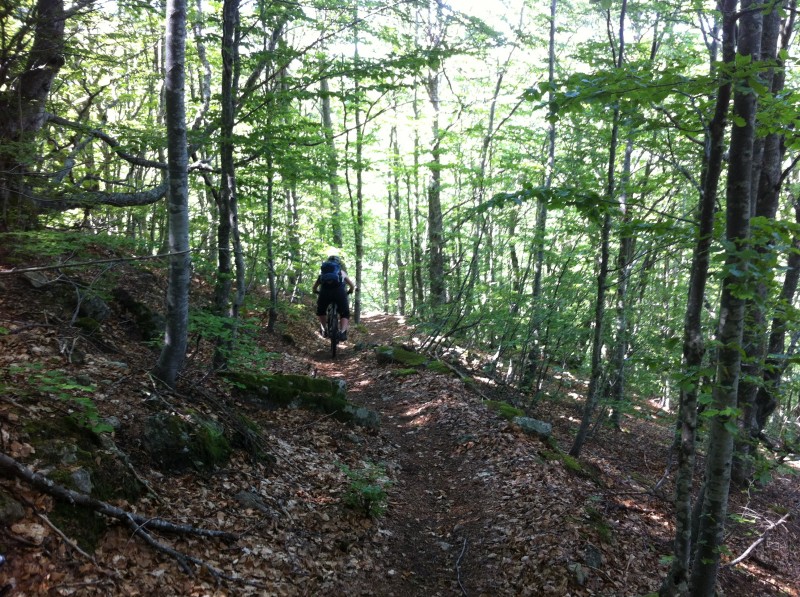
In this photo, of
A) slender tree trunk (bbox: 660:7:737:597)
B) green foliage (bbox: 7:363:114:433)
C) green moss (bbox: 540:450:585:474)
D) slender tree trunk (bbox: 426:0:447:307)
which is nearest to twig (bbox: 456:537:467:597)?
slender tree trunk (bbox: 660:7:737:597)

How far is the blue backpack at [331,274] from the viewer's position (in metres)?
11.1

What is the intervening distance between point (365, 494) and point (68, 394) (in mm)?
3051

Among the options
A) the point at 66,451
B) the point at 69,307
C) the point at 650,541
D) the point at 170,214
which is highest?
the point at 170,214

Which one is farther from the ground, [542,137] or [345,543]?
[542,137]

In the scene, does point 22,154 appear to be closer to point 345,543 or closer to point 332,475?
point 332,475

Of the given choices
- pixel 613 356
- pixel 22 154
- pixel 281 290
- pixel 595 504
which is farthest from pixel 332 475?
pixel 281 290

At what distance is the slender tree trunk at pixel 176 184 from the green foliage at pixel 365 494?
2.35 metres

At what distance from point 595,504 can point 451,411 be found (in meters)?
3.05

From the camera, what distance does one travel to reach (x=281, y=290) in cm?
1834

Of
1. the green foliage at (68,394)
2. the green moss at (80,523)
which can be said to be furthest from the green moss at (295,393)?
the green moss at (80,523)

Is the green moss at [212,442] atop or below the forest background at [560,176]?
below

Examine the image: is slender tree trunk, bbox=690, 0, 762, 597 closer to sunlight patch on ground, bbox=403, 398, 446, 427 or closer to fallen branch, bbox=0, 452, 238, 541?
fallen branch, bbox=0, 452, 238, 541

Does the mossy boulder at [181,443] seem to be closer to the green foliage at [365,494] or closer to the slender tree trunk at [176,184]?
the slender tree trunk at [176,184]

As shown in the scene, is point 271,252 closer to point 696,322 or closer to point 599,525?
point 599,525
